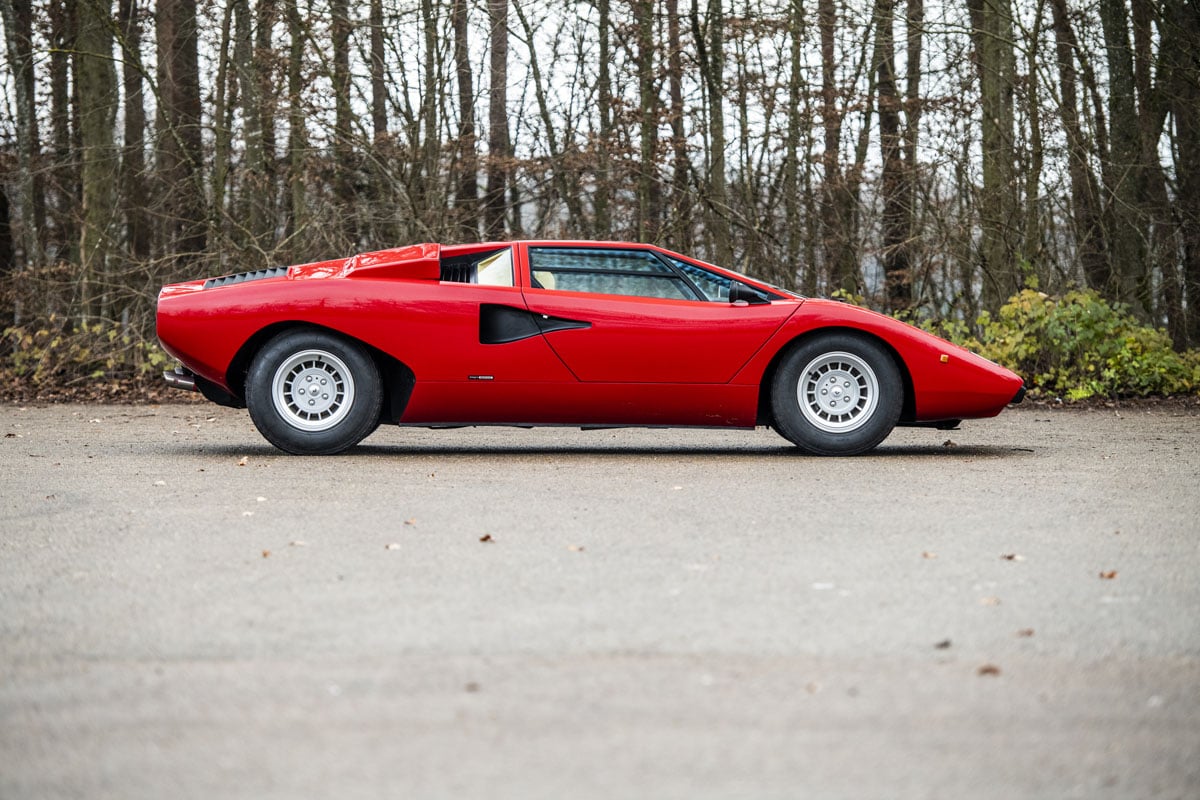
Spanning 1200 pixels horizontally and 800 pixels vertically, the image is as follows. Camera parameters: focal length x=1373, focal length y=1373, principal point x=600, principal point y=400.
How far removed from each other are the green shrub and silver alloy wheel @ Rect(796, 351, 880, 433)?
596cm

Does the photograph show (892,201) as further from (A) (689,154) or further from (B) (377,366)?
(B) (377,366)

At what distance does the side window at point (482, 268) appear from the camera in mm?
8938

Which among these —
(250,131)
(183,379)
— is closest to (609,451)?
(183,379)

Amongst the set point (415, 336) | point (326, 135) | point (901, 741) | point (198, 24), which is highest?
point (198, 24)

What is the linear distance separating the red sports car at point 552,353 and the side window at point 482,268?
0.01m

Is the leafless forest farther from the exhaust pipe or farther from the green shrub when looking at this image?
the exhaust pipe

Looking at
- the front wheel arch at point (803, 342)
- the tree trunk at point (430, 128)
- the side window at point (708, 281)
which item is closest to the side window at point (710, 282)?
the side window at point (708, 281)

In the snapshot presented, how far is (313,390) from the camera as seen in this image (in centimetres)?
886

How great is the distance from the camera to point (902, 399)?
8.92 meters

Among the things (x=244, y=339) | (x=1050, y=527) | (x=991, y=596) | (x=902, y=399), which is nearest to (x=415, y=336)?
(x=244, y=339)

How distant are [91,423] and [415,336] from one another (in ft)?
15.3

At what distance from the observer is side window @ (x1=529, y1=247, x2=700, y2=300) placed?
353 inches

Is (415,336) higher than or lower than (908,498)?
higher

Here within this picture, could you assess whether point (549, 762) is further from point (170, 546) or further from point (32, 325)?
point (32, 325)
